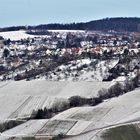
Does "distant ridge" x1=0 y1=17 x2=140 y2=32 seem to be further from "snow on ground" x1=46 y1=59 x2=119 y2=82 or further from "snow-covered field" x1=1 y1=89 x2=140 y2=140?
"snow-covered field" x1=1 y1=89 x2=140 y2=140

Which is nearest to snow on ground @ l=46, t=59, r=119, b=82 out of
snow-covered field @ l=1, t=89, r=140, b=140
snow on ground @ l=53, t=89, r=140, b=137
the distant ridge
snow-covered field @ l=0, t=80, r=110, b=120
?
snow-covered field @ l=0, t=80, r=110, b=120

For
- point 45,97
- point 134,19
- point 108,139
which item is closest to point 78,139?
point 108,139

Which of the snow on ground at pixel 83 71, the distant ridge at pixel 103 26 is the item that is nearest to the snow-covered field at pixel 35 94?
the snow on ground at pixel 83 71

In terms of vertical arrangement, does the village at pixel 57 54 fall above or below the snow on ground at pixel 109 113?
below

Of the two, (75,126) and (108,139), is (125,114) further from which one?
(108,139)

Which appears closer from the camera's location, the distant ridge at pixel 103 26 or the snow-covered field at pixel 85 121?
the snow-covered field at pixel 85 121

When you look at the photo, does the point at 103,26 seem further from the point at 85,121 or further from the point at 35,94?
the point at 85,121

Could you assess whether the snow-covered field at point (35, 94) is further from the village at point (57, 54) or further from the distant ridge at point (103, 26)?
the distant ridge at point (103, 26)

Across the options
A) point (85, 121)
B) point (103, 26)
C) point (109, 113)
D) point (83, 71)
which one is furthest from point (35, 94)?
point (103, 26)
